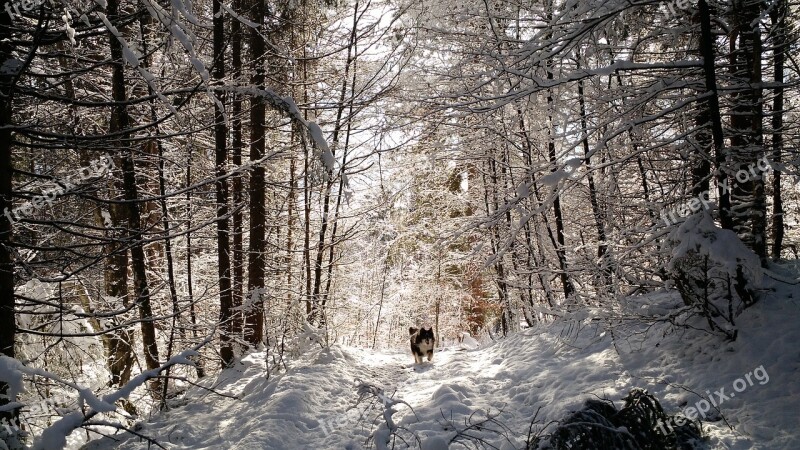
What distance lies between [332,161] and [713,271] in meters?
4.93

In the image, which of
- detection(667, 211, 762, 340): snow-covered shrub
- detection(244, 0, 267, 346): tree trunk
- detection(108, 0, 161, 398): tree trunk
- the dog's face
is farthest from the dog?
detection(667, 211, 762, 340): snow-covered shrub

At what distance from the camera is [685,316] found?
20.2 feet

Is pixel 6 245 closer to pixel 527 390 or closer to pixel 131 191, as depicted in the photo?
pixel 131 191

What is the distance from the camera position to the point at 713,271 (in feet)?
17.9

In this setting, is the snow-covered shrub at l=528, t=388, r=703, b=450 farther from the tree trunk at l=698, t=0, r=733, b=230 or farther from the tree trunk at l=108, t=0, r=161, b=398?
the tree trunk at l=108, t=0, r=161, b=398

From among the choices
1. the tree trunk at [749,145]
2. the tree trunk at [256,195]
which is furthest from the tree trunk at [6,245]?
the tree trunk at [749,145]

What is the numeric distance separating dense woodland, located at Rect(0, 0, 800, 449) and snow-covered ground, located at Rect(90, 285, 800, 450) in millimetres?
412

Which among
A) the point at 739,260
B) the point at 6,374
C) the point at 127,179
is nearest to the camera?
the point at 6,374

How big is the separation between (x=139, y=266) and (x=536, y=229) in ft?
31.2

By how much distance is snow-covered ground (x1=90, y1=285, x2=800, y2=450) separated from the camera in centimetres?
445

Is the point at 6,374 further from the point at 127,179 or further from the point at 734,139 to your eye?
the point at 734,139

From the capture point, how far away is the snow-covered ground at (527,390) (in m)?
4.45

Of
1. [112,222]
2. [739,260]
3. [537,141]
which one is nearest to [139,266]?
[112,222]

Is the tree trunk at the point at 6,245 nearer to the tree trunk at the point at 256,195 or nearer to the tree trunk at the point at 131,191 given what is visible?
the tree trunk at the point at 131,191
